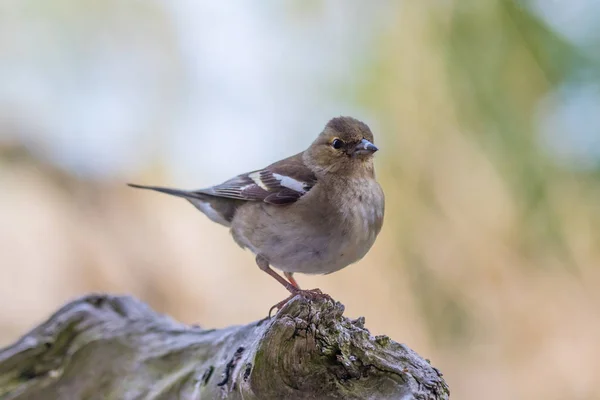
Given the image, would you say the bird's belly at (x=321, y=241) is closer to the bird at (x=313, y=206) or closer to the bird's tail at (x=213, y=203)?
the bird at (x=313, y=206)

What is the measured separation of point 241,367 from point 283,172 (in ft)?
4.68

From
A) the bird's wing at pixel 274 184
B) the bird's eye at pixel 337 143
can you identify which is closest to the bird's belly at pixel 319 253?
the bird's wing at pixel 274 184

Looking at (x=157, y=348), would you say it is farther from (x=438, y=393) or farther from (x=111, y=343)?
(x=438, y=393)

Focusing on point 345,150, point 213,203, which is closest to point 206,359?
point 213,203

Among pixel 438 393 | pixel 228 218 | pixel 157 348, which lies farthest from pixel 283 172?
pixel 438 393

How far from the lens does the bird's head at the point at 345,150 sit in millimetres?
3215

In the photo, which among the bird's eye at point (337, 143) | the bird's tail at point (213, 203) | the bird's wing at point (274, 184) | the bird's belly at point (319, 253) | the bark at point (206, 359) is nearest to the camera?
the bark at point (206, 359)

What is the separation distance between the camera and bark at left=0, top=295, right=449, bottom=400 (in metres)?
1.97

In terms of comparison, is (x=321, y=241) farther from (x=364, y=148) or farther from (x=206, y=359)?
(x=206, y=359)

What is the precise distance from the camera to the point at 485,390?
18.6 ft

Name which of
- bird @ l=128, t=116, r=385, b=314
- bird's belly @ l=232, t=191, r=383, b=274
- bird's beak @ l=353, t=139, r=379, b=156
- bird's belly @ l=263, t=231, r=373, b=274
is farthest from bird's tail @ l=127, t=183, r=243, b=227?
bird's beak @ l=353, t=139, r=379, b=156

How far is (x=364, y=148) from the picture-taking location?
3.20 metres

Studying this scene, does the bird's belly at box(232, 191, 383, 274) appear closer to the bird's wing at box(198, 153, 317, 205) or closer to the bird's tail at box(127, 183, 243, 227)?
the bird's wing at box(198, 153, 317, 205)

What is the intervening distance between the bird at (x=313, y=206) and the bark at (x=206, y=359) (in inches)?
18.9
